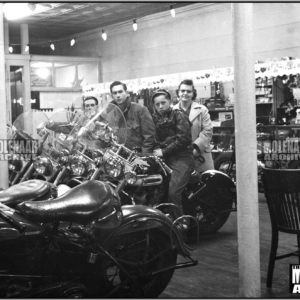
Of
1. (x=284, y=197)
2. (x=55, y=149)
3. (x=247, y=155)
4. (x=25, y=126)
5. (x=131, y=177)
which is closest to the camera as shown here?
(x=247, y=155)

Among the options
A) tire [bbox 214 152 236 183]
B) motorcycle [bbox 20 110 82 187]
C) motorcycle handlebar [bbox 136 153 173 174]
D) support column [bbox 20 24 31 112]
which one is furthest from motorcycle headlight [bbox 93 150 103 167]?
support column [bbox 20 24 31 112]

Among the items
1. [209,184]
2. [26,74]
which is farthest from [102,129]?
[26,74]

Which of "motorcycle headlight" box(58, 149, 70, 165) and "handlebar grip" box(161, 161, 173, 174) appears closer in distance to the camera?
"motorcycle headlight" box(58, 149, 70, 165)

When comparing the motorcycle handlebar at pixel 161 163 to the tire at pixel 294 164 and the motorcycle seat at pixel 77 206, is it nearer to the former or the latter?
the motorcycle seat at pixel 77 206

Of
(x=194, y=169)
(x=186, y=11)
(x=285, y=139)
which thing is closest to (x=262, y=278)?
(x=194, y=169)

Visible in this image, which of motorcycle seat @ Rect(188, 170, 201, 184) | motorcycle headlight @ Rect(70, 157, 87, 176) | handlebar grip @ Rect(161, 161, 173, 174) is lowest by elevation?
motorcycle seat @ Rect(188, 170, 201, 184)

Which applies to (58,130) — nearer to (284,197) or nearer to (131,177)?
(131,177)

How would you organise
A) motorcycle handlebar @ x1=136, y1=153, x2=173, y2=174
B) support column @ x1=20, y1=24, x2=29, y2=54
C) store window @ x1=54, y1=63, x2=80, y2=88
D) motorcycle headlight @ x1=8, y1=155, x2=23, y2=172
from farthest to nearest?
store window @ x1=54, y1=63, x2=80, y2=88
support column @ x1=20, y1=24, x2=29, y2=54
motorcycle headlight @ x1=8, y1=155, x2=23, y2=172
motorcycle handlebar @ x1=136, y1=153, x2=173, y2=174

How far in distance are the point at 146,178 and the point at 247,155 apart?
5.33 feet

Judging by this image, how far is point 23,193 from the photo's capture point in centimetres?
384

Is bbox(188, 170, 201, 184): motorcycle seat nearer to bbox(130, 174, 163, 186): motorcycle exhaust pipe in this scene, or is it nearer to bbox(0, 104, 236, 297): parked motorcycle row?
bbox(130, 174, 163, 186): motorcycle exhaust pipe

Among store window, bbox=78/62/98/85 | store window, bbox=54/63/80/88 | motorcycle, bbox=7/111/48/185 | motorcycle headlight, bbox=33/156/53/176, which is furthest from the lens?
store window, bbox=78/62/98/85

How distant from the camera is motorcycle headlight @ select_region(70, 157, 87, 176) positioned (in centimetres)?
522

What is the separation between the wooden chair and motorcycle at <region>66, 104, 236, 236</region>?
61 cm
